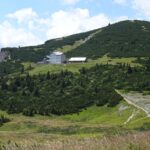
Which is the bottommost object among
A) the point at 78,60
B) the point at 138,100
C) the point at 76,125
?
the point at 76,125

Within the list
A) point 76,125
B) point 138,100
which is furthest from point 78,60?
point 76,125

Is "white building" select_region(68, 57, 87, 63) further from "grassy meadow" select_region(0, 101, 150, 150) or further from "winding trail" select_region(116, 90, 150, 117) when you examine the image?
"grassy meadow" select_region(0, 101, 150, 150)

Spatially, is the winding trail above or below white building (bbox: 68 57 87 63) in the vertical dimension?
below

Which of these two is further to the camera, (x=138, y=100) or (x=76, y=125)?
(x=138, y=100)

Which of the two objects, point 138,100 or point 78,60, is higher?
point 78,60

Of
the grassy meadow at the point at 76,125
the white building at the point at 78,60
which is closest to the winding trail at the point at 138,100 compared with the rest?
the grassy meadow at the point at 76,125

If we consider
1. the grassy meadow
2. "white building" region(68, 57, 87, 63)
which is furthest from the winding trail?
"white building" region(68, 57, 87, 63)

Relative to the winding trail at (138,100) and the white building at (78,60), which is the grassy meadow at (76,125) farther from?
the white building at (78,60)

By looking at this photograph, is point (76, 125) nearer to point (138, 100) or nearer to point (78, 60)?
point (138, 100)

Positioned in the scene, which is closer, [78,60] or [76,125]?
[76,125]

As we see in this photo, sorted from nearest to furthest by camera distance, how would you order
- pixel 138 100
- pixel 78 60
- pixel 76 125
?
pixel 76 125 → pixel 138 100 → pixel 78 60

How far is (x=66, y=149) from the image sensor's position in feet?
35.1

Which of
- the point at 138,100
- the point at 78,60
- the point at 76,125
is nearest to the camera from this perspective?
the point at 76,125

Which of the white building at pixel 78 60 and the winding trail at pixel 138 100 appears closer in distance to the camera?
the winding trail at pixel 138 100
